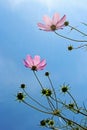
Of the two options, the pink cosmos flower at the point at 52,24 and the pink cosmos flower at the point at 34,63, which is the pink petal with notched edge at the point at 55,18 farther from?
the pink cosmos flower at the point at 34,63

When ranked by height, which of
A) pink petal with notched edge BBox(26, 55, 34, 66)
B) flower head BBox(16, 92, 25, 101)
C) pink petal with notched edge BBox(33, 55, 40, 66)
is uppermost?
pink petal with notched edge BBox(33, 55, 40, 66)

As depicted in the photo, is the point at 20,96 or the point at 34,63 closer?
the point at 34,63

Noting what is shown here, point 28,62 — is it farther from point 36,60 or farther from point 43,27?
point 43,27

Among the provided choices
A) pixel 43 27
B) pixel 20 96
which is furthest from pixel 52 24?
pixel 20 96

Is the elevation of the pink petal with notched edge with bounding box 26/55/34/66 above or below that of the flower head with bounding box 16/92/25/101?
above

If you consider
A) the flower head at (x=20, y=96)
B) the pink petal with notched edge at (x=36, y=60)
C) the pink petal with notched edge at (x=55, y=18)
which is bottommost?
the flower head at (x=20, y=96)

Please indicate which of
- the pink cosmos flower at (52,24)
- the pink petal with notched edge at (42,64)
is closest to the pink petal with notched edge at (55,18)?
the pink cosmos flower at (52,24)

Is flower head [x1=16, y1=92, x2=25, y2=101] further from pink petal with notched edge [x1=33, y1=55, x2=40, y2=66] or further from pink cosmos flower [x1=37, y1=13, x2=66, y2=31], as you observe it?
pink cosmos flower [x1=37, y1=13, x2=66, y2=31]

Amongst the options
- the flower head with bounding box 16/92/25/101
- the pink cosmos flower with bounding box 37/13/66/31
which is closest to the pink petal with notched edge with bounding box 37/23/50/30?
the pink cosmos flower with bounding box 37/13/66/31

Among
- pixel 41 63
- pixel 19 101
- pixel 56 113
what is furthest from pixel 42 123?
pixel 41 63
